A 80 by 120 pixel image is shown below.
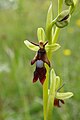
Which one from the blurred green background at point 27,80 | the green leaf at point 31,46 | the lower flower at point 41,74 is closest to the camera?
the lower flower at point 41,74

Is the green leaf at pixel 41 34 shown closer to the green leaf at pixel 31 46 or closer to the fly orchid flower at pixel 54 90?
the green leaf at pixel 31 46

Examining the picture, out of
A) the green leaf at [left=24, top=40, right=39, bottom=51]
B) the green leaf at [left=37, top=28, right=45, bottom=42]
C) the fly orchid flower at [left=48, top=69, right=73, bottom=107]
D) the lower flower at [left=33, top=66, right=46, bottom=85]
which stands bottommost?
the fly orchid flower at [left=48, top=69, right=73, bottom=107]

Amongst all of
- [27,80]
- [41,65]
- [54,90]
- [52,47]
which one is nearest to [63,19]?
[52,47]

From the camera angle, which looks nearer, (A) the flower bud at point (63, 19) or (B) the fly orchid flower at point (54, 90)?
(A) the flower bud at point (63, 19)

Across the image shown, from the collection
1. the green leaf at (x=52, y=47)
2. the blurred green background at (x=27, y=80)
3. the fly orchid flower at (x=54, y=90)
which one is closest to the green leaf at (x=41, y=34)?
the green leaf at (x=52, y=47)

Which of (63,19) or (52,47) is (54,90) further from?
(63,19)

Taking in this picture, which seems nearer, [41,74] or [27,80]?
[41,74]

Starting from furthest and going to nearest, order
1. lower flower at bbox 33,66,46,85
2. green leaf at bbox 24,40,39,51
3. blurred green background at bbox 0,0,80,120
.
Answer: blurred green background at bbox 0,0,80,120
green leaf at bbox 24,40,39,51
lower flower at bbox 33,66,46,85

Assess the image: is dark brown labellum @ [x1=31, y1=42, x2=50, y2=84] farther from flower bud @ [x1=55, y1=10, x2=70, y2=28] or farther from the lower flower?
flower bud @ [x1=55, y1=10, x2=70, y2=28]

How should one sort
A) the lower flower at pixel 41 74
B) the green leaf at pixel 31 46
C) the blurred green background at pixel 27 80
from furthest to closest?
1. the blurred green background at pixel 27 80
2. the green leaf at pixel 31 46
3. the lower flower at pixel 41 74

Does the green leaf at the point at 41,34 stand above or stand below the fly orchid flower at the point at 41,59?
above

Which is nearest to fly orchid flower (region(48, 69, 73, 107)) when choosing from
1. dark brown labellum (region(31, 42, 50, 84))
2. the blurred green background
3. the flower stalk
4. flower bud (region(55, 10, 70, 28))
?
the flower stalk

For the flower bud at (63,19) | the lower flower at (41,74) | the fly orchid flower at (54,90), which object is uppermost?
the flower bud at (63,19)
